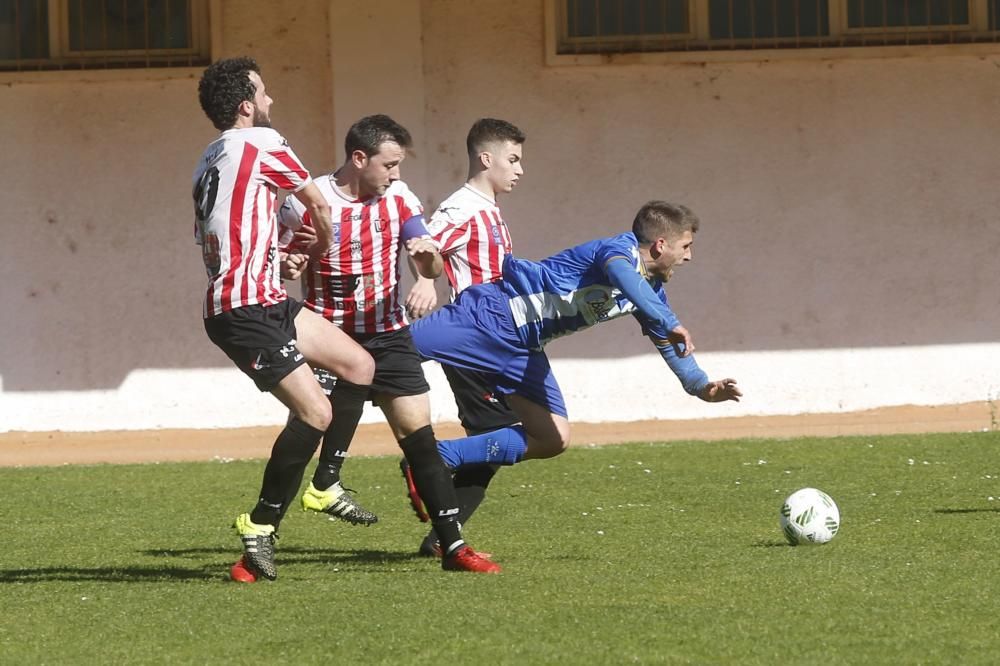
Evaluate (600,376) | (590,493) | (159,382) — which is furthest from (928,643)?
(159,382)

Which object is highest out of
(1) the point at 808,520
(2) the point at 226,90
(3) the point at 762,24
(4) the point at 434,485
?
(3) the point at 762,24

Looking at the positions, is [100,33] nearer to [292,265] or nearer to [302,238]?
[302,238]

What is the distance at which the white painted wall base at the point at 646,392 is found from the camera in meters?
12.2

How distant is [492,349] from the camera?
21.7 feet

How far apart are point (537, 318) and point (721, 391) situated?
1.06 m

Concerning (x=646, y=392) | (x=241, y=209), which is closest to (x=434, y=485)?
(x=241, y=209)

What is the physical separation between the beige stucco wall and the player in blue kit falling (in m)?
5.40

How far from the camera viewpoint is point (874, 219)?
1221 cm

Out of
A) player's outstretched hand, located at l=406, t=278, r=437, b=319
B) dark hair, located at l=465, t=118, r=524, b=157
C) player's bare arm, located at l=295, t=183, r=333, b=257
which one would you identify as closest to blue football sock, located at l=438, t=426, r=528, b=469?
player's outstretched hand, located at l=406, t=278, r=437, b=319

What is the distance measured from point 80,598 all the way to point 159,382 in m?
6.76

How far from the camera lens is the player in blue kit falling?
20.7 ft

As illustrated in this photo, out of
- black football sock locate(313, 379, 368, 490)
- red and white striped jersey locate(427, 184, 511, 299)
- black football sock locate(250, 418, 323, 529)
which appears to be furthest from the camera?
red and white striped jersey locate(427, 184, 511, 299)

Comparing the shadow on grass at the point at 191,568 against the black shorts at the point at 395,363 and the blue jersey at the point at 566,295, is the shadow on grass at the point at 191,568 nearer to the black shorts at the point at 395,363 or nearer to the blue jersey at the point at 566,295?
the black shorts at the point at 395,363

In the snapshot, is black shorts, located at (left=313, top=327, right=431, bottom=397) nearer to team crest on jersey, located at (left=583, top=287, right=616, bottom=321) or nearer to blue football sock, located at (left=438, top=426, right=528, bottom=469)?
blue football sock, located at (left=438, top=426, right=528, bottom=469)
